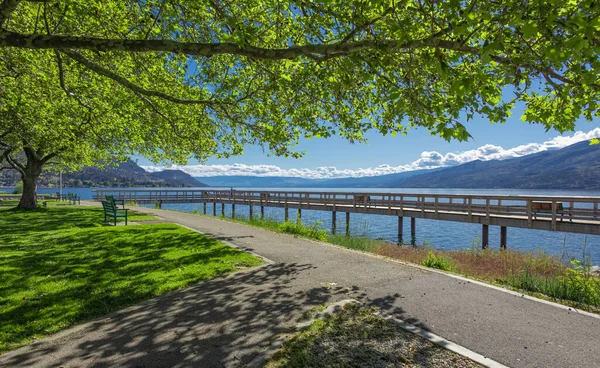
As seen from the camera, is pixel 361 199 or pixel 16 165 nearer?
pixel 16 165

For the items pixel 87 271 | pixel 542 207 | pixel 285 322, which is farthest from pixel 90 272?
pixel 542 207

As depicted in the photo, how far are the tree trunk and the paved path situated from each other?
2325cm

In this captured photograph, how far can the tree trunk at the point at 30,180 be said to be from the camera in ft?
74.0

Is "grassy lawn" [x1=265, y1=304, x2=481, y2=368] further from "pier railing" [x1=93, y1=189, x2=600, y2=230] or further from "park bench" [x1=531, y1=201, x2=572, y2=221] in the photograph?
"park bench" [x1=531, y1=201, x2=572, y2=221]

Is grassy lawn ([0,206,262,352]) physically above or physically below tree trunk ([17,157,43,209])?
below

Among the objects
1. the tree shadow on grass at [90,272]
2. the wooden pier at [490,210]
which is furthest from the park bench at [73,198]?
the tree shadow on grass at [90,272]

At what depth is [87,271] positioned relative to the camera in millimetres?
7211

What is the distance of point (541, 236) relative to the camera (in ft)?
88.3

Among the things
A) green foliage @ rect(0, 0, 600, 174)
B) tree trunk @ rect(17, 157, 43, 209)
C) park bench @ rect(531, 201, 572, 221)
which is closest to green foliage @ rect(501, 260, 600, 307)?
green foliage @ rect(0, 0, 600, 174)

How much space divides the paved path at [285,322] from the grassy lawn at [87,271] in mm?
559

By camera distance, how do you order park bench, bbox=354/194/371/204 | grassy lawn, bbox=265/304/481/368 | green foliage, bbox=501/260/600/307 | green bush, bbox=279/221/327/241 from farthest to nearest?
park bench, bbox=354/194/371/204, green bush, bbox=279/221/327/241, green foliage, bbox=501/260/600/307, grassy lawn, bbox=265/304/481/368

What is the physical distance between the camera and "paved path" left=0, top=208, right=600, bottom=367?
12.5ft

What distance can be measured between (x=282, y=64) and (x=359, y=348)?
22.8 feet

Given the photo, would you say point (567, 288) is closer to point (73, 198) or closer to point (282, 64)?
point (282, 64)
